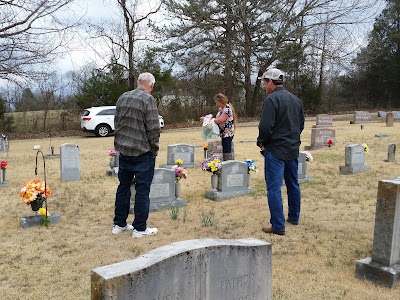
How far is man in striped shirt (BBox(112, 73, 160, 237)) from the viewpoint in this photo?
441cm

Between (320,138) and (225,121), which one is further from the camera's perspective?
(320,138)

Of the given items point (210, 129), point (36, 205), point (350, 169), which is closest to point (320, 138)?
point (350, 169)

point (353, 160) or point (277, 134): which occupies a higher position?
point (277, 134)

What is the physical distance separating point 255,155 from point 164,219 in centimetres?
645

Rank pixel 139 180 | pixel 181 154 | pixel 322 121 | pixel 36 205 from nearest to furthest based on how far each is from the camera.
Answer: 1. pixel 139 180
2. pixel 36 205
3. pixel 181 154
4. pixel 322 121

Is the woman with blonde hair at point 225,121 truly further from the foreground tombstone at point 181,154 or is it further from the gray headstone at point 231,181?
the foreground tombstone at point 181,154

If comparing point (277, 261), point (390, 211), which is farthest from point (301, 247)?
point (390, 211)

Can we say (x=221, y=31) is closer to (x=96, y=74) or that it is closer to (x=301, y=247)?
(x=96, y=74)

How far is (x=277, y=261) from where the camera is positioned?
400 cm

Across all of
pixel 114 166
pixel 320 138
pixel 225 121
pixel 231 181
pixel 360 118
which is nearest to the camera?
pixel 231 181

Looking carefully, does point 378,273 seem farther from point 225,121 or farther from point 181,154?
point 181,154

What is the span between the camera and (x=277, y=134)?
469cm

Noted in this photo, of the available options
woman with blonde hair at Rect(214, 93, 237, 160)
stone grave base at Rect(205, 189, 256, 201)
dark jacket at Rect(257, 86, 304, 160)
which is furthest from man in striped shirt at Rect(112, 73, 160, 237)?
woman with blonde hair at Rect(214, 93, 237, 160)

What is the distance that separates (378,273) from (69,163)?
6.46m
